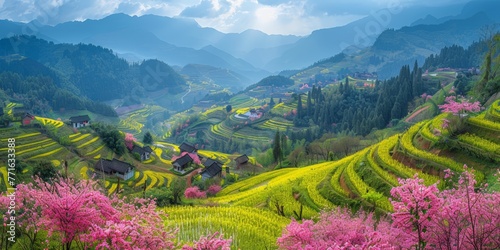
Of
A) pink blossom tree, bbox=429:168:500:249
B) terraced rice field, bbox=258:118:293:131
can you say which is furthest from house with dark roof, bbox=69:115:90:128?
pink blossom tree, bbox=429:168:500:249

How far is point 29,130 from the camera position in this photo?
6369 cm

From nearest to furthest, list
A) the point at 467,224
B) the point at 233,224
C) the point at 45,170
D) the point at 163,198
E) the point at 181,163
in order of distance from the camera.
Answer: the point at 467,224
the point at 233,224
the point at 163,198
the point at 45,170
the point at 181,163

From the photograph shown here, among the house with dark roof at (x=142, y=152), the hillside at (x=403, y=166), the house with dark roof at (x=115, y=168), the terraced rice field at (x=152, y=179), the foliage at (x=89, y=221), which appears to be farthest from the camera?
the house with dark roof at (x=142, y=152)

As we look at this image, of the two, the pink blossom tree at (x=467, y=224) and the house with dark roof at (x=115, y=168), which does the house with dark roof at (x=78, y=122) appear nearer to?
the house with dark roof at (x=115, y=168)

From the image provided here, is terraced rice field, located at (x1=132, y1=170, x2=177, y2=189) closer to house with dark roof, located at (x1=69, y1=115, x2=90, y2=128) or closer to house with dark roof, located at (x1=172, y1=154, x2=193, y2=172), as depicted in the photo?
house with dark roof, located at (x1=172, y1=154, x2=193, y2=172)

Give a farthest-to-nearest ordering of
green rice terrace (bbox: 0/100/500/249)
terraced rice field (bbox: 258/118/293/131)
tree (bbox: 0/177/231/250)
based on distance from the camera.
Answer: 1. terraced rice field (bbox: 258/118/293/131)
2. green rice terrace (bbox: 0/100/500/249)
3. tree (bbox: 0/177/231/250)

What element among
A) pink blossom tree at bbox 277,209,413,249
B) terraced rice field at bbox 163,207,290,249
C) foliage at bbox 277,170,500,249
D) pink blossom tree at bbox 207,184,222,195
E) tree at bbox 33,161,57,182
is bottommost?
pink blossom tree at bbox 207,184,222,195

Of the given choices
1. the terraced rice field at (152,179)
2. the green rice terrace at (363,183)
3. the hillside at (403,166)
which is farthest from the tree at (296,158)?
the hillside at (403,166)

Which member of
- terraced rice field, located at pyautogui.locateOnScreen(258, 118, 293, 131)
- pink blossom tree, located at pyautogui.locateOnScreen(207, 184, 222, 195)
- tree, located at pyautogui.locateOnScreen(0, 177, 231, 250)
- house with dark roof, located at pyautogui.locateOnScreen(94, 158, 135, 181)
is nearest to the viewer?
tree, located at pyautogui.locateOnScreen(0, 177, 231, 250)

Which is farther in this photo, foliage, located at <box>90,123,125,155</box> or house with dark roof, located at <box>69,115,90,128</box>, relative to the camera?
house with dark roof, located at <box>69,115,90,128</box>

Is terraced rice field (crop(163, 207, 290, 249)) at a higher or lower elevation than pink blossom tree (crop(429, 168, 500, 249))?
lower

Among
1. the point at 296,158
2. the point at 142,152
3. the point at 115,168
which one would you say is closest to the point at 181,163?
the point at 142,152

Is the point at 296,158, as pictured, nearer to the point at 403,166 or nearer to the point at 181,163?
the point at 181,163

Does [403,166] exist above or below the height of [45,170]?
above
